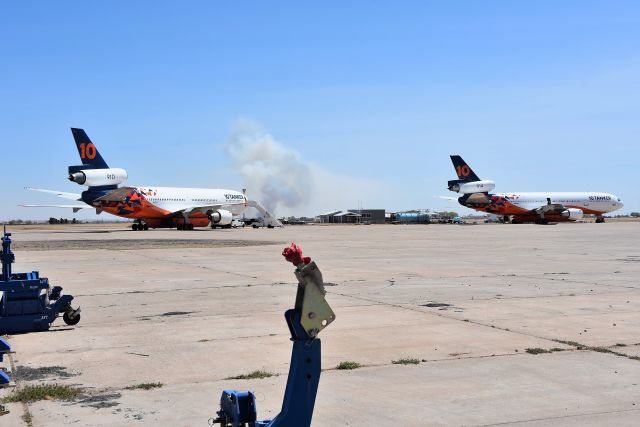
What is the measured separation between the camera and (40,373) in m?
7.04

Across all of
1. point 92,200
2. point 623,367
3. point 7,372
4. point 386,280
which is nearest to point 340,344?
point 623,367

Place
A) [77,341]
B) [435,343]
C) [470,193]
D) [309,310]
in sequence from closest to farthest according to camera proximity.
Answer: [309,310] → [435,343] → [77,341] → [470,193]

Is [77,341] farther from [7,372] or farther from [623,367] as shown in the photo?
[623,367]

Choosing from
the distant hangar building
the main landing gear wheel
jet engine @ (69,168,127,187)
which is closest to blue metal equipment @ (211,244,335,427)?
jet engine @ (69,168,127,187)

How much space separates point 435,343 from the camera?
832 cm

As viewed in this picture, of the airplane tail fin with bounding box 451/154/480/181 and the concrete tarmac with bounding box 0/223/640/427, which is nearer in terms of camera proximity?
the concrete tarmac with bounding box 0/223/640/427

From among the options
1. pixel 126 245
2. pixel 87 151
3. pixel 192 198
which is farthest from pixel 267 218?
pixel 126 245

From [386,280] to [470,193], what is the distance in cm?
6744

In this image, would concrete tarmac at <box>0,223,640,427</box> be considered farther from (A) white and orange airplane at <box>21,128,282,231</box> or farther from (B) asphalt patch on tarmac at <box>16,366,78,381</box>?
(A) white and orange airplane at <box>21,128,282,231</box>

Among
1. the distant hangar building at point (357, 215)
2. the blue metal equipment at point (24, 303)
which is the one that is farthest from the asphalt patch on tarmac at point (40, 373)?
the distant hangar building at point (357, 215)

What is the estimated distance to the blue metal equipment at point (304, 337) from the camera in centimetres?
366

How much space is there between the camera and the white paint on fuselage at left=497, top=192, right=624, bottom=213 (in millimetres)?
82562

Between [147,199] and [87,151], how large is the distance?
845cm

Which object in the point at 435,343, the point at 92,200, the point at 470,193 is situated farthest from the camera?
the point at 470,193
